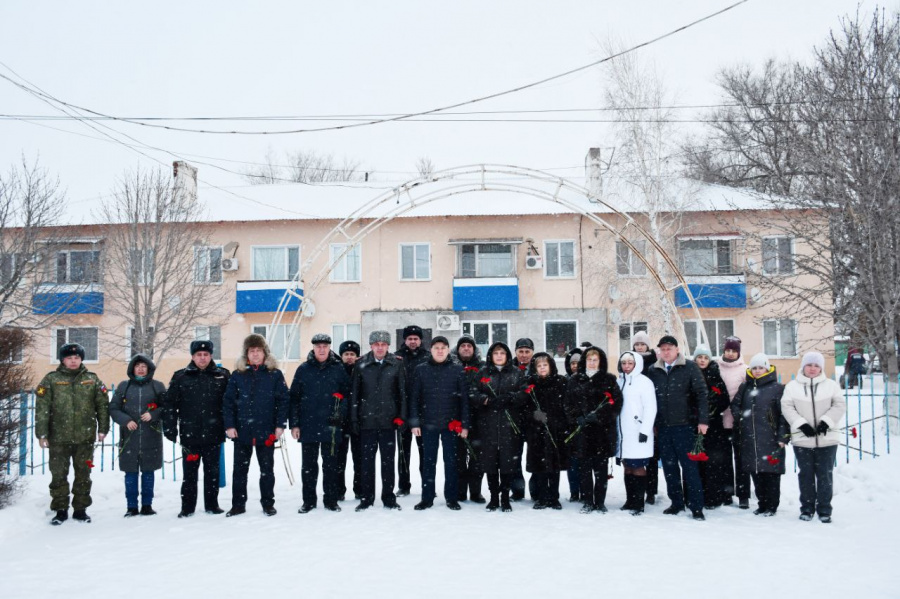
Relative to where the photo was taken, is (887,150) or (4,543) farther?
(887,150)

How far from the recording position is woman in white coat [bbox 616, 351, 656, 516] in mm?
7020

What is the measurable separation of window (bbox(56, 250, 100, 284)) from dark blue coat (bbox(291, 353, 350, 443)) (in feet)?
37.7

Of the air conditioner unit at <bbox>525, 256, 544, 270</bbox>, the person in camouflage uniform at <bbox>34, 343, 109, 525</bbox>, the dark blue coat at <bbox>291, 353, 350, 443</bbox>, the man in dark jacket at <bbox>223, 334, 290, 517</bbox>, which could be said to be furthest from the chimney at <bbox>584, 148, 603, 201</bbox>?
the person in camouflage uniform at <bbox>34, 343, 109, 525</bbox>

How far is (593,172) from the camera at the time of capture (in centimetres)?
2283

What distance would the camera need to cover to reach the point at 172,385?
7258 millimetres

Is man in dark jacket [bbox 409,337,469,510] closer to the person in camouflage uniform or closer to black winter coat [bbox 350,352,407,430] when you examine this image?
black winter coat [bbox 350,352,407,430]

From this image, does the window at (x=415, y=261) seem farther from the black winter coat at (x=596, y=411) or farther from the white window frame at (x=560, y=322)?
the black winter coat at (x=596, y=411)

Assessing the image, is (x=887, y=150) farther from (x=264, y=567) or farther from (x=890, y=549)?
(x=264, y=567)

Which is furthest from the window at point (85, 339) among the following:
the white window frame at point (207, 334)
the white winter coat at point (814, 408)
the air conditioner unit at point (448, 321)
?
the white winter coat at point (814, 408)

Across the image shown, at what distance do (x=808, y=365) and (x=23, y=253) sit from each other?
520 inches

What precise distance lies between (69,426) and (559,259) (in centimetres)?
1693

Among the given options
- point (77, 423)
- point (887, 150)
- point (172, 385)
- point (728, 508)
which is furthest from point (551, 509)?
point (887, 150)

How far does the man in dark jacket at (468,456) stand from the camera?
24.9 feet

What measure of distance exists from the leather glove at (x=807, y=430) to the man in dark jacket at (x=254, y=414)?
506 cm
